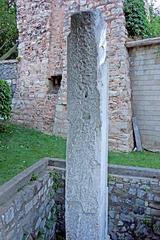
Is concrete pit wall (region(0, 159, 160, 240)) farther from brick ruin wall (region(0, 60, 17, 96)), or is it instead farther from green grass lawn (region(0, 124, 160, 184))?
brick ruin wall (region(0, 60, 17, 96))

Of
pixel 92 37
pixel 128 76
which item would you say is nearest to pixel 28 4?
pixel 128 76

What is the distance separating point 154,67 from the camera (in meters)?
5.52

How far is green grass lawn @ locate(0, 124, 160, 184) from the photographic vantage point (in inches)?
156

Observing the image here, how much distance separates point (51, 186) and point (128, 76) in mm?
2821

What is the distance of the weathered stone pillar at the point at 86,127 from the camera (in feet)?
7.30

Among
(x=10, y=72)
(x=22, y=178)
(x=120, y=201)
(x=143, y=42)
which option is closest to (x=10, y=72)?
(x=10, y=72)

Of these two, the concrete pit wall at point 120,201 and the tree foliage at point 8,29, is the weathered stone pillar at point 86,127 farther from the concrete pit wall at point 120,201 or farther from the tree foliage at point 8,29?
the tree foliage at point 8,29

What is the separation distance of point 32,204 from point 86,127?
156 cm

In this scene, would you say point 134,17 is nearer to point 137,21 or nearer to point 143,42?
point 137,21

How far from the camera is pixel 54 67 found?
6602mm

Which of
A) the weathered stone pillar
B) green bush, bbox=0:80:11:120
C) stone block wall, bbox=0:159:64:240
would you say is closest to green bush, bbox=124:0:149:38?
green bush, bbox=0:80:11:120

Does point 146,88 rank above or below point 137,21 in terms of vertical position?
below

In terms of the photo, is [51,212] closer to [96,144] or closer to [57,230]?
[57,230]

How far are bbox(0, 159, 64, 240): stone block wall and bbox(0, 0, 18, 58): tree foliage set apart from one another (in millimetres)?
6430
